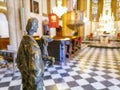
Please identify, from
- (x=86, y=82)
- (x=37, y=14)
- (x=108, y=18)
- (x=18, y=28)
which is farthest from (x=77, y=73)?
(x=108, y=18)

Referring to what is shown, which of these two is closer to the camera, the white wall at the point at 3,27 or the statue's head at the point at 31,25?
the statue's head at the point at 31,25

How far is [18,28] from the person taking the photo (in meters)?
5.76

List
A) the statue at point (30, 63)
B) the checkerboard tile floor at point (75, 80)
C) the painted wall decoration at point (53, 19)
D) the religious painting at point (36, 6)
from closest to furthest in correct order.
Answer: the statue at point (30, 63) → the checkerboard tile floor at point (75, 80) → the painted wall decoration at point (53, 19) → the religious painting at point (36, 6)

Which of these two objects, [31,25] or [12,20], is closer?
[31,25]

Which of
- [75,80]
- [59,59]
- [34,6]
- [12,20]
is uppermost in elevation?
[34,6]

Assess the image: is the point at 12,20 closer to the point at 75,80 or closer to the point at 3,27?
the point at 75,80

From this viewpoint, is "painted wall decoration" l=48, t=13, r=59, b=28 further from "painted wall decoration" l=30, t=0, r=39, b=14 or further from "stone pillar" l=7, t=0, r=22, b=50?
"stone pillar" l=7, t=0, r=22, b=50

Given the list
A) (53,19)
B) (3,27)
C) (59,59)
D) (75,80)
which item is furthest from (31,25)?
(3,27)

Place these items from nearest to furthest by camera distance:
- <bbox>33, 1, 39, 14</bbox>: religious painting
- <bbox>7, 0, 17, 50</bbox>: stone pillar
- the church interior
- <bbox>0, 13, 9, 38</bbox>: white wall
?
1. the church interior
2. <bbox>7, 0, 17, 50</bbox>: stone pillar
3. <bbox>33, 1, 39, 14</bbox>: religious painting
4. <bbox>0, 13, 9, 38</bbox>: white wall

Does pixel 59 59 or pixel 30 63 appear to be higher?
pixel 30 63

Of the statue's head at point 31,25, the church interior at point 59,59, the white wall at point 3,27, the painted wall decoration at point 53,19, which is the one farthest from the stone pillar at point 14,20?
the white wall at point 3,27

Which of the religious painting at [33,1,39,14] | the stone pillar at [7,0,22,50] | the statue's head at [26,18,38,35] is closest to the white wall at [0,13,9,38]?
the religious painting at [33,1,39,14]

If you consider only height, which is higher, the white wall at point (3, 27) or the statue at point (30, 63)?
the white wall at point (3, 27)

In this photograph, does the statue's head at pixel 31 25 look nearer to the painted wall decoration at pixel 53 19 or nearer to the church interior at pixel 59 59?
the church interior at pixel 59 59
